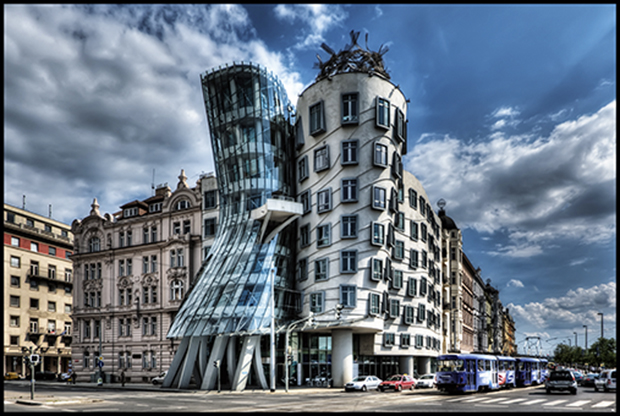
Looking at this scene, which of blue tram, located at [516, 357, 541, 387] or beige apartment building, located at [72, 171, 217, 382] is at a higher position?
beige apartment building, located at [72, 171, 217, 382]

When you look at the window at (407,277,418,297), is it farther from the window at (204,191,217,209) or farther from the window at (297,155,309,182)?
the window at (204,191,217,209)

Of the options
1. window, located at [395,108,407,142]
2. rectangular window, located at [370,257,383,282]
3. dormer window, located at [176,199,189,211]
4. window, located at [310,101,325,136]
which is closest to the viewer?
rectangular window, located at [370,257,383,282]

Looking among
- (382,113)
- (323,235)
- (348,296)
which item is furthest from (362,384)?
(382,113)

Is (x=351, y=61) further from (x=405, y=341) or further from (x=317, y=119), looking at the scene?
(x=405, y=341)

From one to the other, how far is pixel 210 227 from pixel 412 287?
24.3m

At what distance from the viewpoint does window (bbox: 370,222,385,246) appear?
53700 millimetres

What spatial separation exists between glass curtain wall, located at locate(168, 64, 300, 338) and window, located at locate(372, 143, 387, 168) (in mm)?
11048

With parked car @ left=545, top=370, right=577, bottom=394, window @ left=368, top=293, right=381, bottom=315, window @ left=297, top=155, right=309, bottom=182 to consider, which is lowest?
parked car @ left=545, top=370, right=577, bottom=394

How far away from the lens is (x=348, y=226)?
54.1m

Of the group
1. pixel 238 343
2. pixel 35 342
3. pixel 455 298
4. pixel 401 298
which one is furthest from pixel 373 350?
pixel 35 342

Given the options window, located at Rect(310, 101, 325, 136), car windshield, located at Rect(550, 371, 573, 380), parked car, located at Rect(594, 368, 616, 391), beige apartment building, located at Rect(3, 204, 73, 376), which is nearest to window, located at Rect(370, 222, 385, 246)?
window, located at Rect(310, 101, 325, 136)

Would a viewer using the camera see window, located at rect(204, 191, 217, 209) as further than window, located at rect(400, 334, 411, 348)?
Yes

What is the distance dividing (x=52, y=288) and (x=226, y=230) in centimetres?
4962

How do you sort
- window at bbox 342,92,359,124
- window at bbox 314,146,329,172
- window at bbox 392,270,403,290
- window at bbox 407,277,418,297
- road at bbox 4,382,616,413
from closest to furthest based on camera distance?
road at bbox 4,382,616,413
window at bbox 342,92,359,124
window at bbox 314,146,329,172
window at bbox 392,270,403,290
window at bbox 407,277,418,297
